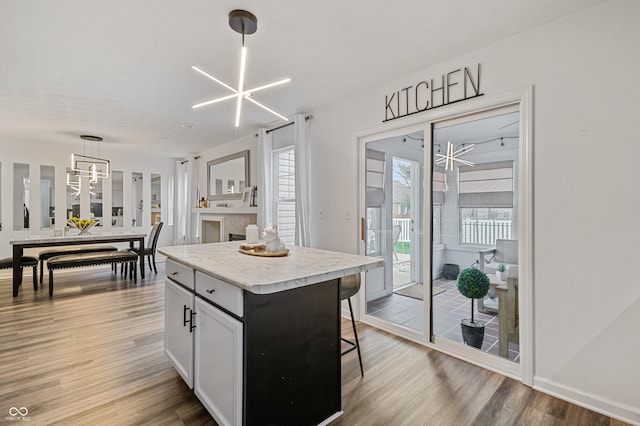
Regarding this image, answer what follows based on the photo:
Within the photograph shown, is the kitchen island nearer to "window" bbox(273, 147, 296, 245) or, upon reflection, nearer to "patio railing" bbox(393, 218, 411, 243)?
"patio railing" bbox(393, 218, 411, 243)

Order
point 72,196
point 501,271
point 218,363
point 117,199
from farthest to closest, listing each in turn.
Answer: point 117,199, point 72,196, point 501,271, point 218,363

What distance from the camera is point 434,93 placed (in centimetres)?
269

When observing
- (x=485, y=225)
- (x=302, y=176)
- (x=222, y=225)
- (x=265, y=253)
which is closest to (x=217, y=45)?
(x=265, y=253)

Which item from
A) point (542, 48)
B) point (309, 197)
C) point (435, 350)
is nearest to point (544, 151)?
A: point (542, 48)

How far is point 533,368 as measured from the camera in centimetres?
214

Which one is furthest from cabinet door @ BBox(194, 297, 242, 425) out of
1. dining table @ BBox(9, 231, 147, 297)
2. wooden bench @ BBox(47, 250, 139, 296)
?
dining table @ BBox(9, 231, 147, 297)

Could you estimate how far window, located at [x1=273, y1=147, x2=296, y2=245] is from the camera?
461cm

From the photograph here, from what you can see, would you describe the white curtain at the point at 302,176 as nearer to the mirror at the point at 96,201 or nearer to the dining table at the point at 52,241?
the dining table at the point at 52,241

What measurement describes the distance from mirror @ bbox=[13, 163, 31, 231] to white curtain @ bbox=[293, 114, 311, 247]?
215 inches

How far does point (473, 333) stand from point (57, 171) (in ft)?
24.5

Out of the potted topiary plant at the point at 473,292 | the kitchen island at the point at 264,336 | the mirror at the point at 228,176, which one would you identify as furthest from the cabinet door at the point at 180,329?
the mirror at the point at 228,176

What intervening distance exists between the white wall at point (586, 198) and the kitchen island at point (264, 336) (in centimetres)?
133

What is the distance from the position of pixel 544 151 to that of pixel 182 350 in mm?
2797

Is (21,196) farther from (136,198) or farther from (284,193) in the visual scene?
(284,193)
